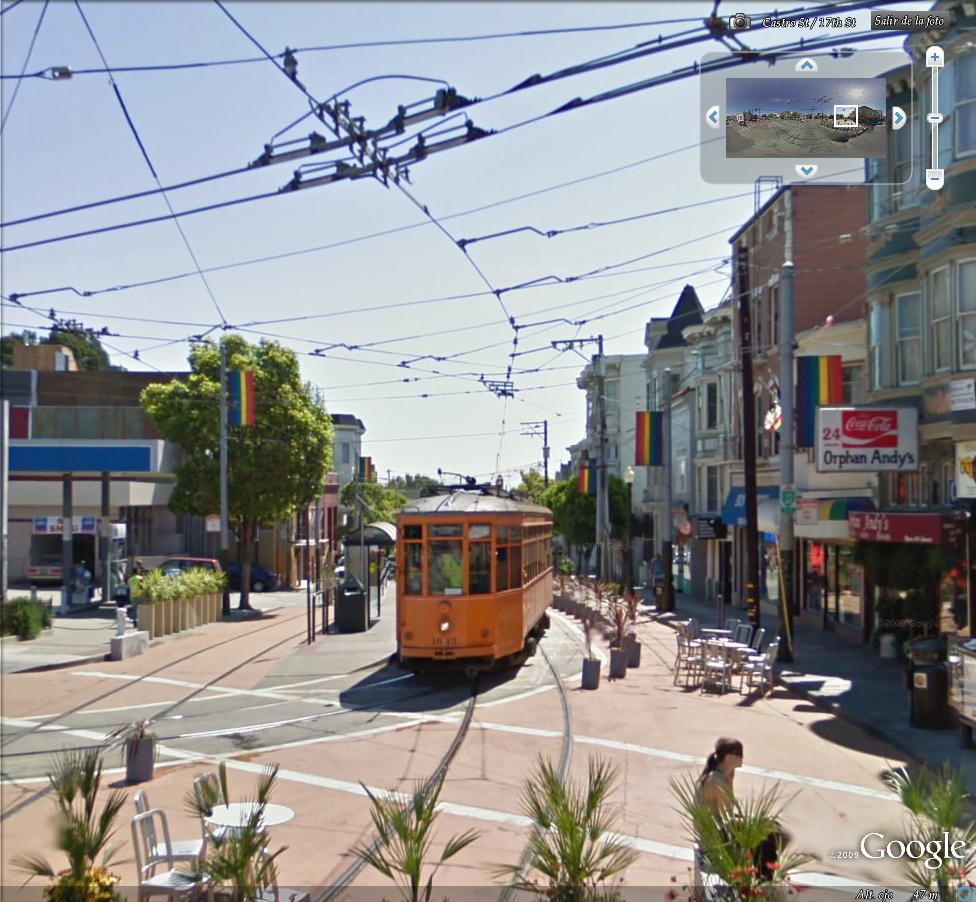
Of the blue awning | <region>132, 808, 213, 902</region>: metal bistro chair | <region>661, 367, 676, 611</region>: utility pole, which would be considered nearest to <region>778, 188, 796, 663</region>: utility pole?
the blue awning

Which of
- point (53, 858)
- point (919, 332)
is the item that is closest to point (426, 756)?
point (53, 858)

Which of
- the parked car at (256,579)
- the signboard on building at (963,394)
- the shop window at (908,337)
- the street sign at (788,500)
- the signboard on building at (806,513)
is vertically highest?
the shop window at (908,337)

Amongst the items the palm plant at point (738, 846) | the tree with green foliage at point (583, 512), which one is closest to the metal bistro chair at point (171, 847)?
the palm plant at point (738, 846)

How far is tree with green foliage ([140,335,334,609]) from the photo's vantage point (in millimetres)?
38344

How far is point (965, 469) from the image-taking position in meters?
18.8

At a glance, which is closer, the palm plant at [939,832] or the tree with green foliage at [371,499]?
the palm plant at [939,832]

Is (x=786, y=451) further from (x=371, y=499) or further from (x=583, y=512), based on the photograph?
(x=371, y=499)

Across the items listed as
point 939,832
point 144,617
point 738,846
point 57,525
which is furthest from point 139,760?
point 57,525

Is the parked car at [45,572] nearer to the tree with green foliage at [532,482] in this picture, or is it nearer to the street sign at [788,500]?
the street sign at [788,500]

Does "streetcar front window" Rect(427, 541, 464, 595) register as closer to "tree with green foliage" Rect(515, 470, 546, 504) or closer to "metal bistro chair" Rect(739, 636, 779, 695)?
"metal bistro chair" Rect(739, 636, 779, 695)

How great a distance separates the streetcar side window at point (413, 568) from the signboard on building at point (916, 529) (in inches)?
341

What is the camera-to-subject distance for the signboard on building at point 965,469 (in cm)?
1847

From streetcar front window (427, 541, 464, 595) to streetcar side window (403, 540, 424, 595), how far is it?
144 millimetres

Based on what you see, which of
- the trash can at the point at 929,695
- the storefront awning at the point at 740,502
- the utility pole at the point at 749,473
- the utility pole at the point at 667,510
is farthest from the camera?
the utility pole at the point at 667,510
